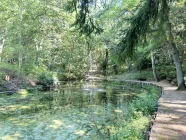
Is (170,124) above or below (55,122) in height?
above

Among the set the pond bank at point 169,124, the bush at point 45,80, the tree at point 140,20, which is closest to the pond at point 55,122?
the pond bank at point 169,124

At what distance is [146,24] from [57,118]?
572 cm

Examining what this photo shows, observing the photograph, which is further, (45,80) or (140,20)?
(45,80)

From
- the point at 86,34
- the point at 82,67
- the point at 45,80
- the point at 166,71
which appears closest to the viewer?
the point at 86,34

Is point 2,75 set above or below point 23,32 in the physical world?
below

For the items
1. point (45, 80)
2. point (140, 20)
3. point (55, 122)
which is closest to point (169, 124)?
point (140, 20)

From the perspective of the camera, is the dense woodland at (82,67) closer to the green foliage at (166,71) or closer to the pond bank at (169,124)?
the green foliage at (166,71)

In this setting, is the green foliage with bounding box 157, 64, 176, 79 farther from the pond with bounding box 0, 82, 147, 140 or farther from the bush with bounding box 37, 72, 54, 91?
the pond with bounding box 0, 82, 147, 140

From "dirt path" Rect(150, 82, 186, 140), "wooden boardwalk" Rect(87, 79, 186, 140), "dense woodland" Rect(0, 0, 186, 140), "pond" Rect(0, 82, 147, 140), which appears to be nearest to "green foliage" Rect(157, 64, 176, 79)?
"dense woodland" Rect(0, 0, 186, 140)

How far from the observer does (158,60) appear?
30312 mm

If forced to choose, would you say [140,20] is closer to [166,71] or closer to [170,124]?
[170,124]

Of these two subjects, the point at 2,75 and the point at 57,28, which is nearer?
the point at 2,75

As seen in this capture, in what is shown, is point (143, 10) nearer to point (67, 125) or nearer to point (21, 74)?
A: point (67, 125)

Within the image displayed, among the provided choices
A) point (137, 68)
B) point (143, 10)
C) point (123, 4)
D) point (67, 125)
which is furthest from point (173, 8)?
point (137, 68)
